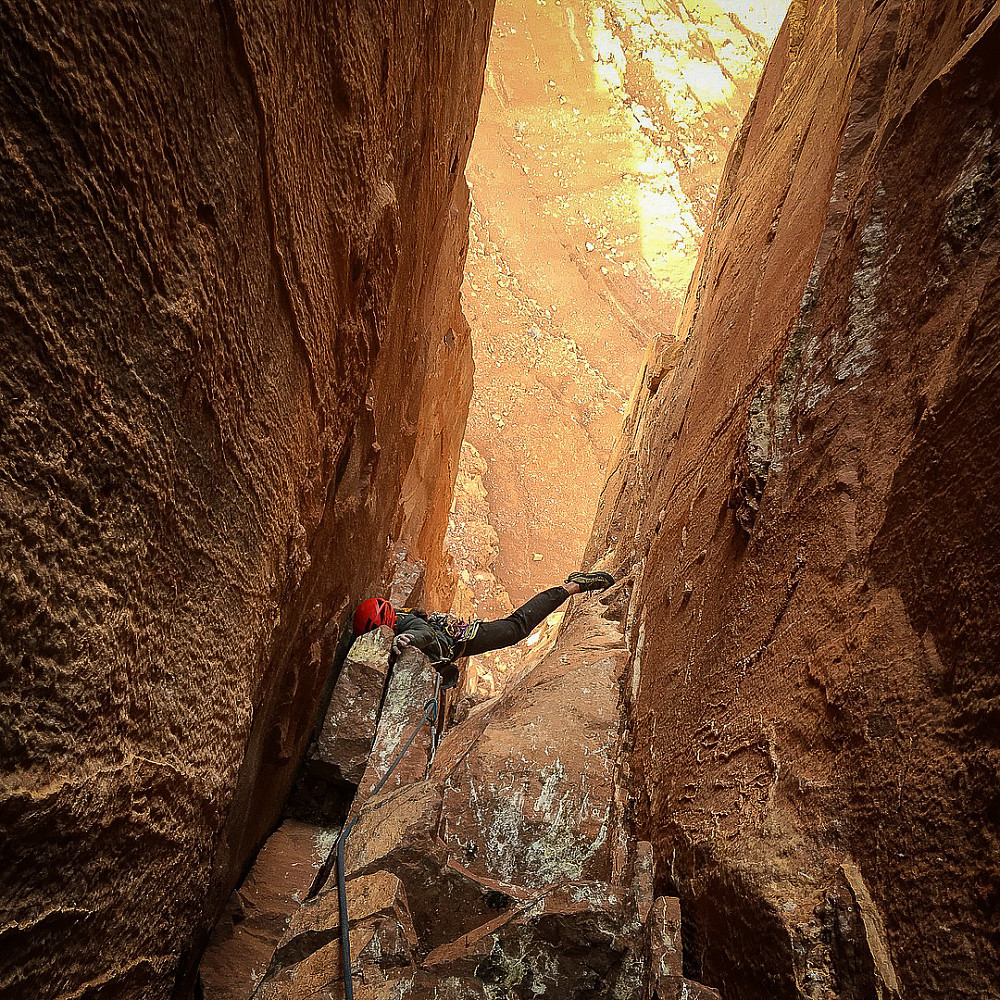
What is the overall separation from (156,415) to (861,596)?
162 cm

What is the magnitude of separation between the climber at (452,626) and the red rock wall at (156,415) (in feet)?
5.78

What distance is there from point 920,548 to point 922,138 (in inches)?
48.7

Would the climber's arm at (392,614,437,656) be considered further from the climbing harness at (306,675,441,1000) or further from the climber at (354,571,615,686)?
the climbing harness at (306,675,441,1000)

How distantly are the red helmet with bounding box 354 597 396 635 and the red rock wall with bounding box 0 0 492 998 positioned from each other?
1718mm

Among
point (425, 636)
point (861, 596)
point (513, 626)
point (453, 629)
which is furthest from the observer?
point (513, 626)

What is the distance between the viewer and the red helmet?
432 cm

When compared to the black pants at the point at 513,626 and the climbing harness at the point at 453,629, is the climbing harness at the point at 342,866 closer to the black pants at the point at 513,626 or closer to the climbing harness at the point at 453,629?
the climbing harness at the point at 453,629

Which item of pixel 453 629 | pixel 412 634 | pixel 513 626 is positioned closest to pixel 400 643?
pixel 412 634

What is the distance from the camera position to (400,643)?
167 inches

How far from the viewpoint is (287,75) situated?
1.67 metres

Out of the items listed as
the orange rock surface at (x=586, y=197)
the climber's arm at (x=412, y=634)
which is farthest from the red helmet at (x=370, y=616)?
the orange rock surface at (x=586, y=197)

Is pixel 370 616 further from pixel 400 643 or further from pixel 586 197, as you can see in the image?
pixel 586 197

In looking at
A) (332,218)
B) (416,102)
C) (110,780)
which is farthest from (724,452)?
(110,780)

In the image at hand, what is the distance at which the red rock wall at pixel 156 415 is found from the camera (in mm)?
1020
